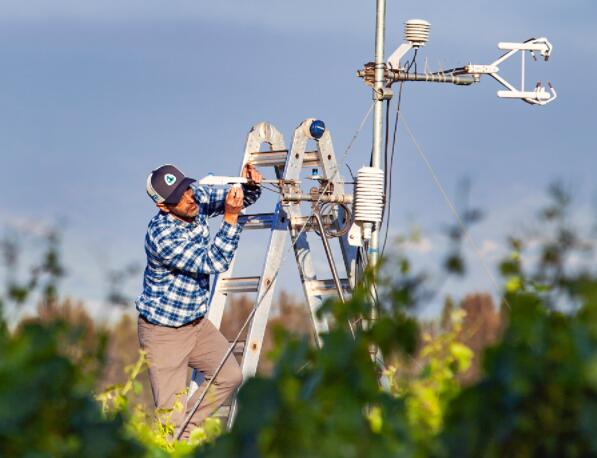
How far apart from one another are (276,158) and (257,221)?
418mm

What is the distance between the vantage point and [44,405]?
2.20 m

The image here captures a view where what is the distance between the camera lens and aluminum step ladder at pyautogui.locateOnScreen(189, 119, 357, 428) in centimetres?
737

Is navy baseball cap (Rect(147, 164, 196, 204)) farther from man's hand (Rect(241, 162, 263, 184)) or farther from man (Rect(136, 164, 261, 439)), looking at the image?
man's hand (Rect(241, 162, 263, 184))

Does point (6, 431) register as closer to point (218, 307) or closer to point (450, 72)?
point (218, 307)

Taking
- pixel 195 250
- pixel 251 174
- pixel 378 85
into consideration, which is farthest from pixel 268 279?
pixel 378 85

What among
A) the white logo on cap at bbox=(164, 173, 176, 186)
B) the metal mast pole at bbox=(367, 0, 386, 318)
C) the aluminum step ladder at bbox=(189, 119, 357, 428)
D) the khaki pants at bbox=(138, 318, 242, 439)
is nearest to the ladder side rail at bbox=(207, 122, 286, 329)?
the aluminum step ladder at bbox=(189, 119, 357, 428)

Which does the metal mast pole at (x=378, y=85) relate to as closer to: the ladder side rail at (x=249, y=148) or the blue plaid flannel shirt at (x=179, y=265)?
the ladder side rail at (x=249, y=148)

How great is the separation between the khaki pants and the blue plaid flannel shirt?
0.30ft

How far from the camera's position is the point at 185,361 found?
7016mm

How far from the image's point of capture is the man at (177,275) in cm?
681

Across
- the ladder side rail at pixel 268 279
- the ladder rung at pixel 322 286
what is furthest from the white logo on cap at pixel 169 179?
the ladder rung at pixel 322 286

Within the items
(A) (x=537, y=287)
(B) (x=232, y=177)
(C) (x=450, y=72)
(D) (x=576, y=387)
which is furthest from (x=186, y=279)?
(D) (x=576, y=387)

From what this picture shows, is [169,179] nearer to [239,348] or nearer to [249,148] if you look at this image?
[249,148]

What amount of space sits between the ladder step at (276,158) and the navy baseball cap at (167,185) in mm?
761
